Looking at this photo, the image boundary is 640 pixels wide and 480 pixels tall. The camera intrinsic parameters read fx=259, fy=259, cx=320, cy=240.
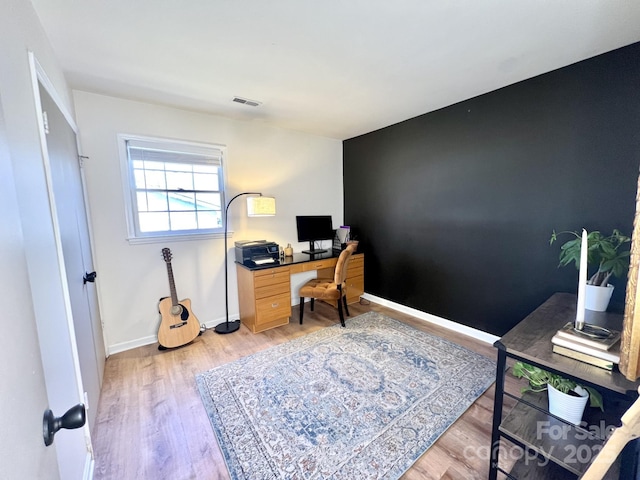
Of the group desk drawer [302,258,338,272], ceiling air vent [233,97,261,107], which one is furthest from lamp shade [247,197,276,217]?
ceiling air vent [233,97,261,107]

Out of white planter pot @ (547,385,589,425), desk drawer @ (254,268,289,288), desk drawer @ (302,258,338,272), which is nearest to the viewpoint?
white planter pot @ (547,385,589,425)

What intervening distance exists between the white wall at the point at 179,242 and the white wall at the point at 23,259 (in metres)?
0.78

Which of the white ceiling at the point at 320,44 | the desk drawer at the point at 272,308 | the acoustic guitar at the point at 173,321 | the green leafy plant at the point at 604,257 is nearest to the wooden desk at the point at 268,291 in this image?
the desk drawer at the point at 272,308

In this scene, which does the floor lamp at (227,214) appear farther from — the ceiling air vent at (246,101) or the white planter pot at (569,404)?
the white planter pot at (569,404)

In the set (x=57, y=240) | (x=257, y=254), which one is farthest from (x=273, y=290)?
(x=57, y=240)

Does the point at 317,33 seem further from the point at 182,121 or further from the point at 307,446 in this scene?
the point at 307,446

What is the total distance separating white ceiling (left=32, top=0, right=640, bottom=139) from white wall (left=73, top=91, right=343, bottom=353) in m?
0.27

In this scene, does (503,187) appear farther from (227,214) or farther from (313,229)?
(227,214)

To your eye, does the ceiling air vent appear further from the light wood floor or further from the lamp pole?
the light wood floor

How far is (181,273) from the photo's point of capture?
9.41ft

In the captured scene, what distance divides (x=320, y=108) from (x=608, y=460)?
2.97 metres

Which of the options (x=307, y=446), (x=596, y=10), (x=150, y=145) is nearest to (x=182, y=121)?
(x=150, y=145)

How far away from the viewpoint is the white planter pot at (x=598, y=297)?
59.5 inches

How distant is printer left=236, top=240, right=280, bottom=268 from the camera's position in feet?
9.77
